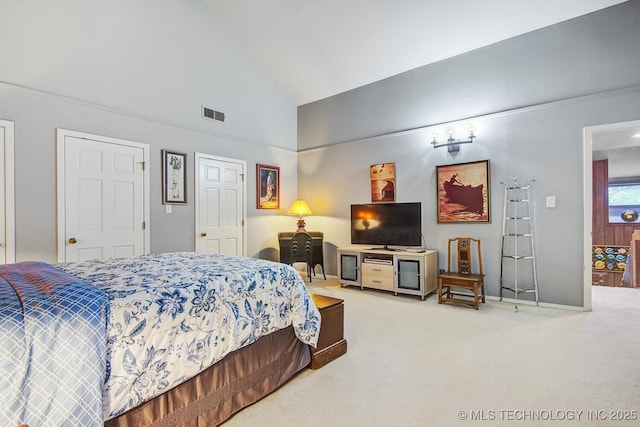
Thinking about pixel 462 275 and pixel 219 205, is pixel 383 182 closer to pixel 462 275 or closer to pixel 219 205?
pixel 462 275

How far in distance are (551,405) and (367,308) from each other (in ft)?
6.93

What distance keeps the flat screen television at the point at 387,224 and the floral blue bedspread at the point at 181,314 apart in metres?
2.68

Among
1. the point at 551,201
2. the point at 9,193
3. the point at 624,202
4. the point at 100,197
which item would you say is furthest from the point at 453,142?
the point at 624,202

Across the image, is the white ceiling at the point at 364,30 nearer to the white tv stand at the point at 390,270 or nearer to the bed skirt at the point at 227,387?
the white tv stand at the point at 390,270

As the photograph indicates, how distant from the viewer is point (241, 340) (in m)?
1.79

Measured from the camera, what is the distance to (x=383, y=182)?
5.09 meters

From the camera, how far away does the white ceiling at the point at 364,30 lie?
3703mm

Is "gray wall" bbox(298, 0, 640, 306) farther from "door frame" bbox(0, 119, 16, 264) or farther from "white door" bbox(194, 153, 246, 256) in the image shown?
"door frame" bbox(0, 119, 16, 264)

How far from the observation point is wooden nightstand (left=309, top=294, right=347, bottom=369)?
2324mm

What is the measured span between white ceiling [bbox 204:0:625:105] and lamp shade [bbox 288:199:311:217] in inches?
79.1

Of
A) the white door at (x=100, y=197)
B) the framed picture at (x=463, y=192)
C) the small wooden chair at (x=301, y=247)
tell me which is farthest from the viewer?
the small wooden chair at (x=301, y=247)

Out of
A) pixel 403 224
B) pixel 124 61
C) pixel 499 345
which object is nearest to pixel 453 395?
pixel 499 345

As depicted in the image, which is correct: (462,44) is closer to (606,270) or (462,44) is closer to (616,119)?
(616,119)

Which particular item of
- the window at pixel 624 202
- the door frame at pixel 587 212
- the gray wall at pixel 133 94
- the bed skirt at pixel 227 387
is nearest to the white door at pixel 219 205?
the gray wall at pixel 133 94
